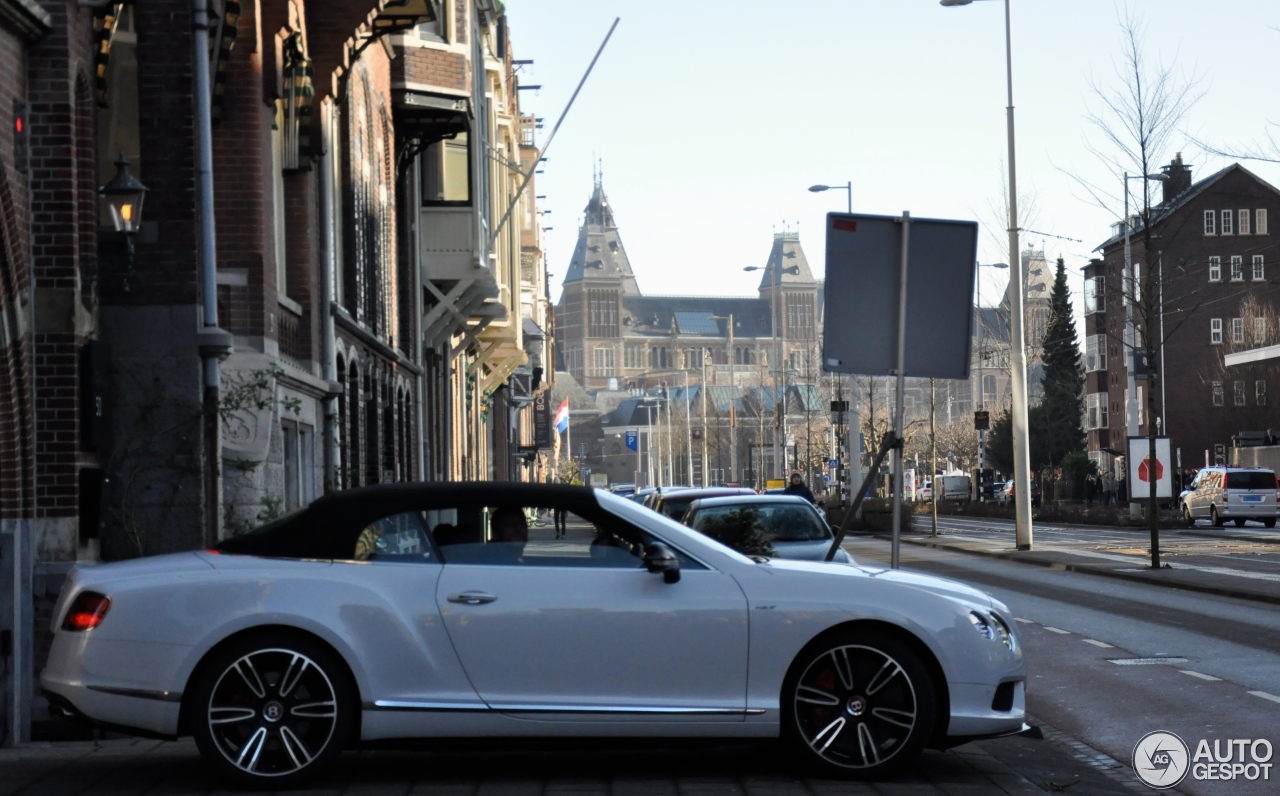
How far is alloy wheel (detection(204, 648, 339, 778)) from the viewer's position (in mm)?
7398

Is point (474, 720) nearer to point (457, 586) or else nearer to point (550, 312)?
point (457, 586)

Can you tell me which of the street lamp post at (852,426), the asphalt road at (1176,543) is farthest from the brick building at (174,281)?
the street lamp post at (852,426)

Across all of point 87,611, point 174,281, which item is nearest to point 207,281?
point 174,281

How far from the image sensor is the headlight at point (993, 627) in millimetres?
7796

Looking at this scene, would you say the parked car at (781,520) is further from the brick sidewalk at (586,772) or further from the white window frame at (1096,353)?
the white window frame at (1096,353)

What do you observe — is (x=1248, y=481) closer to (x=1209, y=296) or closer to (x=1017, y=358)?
(x=1017, y=358)

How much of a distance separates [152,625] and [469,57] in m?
20.4

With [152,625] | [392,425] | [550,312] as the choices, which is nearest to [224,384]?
[152,625]

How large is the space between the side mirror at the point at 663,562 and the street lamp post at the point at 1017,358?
2510 cm

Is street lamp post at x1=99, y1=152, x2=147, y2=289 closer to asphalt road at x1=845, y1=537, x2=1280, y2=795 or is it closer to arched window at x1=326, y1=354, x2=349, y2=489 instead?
asphalt road at x1=845, y1=537, x2=1280, y2=795

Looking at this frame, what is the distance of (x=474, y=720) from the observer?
748 cm

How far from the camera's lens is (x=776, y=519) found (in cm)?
1591

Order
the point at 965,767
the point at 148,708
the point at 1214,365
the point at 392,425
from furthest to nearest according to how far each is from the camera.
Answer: the point at 1214,365 → the point at 392,425 → the point at 965,767 → the point at 148,708

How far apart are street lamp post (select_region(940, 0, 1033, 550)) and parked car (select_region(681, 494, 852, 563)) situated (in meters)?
16.6
